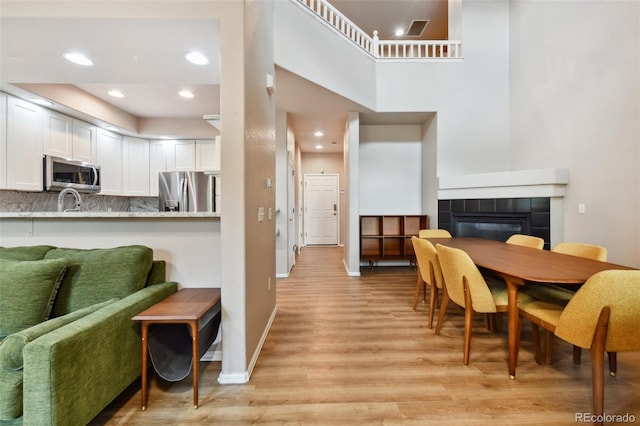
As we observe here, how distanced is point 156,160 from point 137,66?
2837 mm

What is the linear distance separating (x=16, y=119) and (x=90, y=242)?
221 cm

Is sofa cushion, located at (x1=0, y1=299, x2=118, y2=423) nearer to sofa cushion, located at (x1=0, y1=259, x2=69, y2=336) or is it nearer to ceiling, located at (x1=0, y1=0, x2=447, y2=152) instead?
sofa cushion, located at (x1=0, y1=259, x2=69, y2=336)

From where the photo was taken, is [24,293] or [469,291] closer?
[24,293]

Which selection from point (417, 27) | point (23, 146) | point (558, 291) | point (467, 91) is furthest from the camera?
point (417, 27)

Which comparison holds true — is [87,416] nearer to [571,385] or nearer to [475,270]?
[475,270]

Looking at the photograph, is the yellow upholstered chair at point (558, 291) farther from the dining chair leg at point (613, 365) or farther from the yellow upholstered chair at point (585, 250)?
the dining chair leg at point (613, 365)

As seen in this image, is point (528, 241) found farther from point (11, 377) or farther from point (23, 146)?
point (23, 146)

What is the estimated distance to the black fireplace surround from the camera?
340 centimetres

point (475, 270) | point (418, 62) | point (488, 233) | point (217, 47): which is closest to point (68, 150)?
point (217, 47)

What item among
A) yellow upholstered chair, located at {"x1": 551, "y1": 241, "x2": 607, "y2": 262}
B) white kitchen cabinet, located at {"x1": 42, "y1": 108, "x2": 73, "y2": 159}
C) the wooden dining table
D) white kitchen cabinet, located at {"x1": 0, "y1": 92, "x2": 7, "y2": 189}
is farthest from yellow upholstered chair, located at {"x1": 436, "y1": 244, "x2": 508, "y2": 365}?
white kitchen cabinet, located at {"x1": 42, "y1": 108, "x2": 73, "y2": 159}

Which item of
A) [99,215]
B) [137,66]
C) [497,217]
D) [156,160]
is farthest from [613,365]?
[156,160]

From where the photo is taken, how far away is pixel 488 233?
4.03 m

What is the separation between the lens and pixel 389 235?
16.0 ft

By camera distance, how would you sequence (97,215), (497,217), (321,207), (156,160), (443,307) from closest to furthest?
1. (97,215)
2. (443,307)
3. (497,217)
4. (156,160)
5. (321,207)
